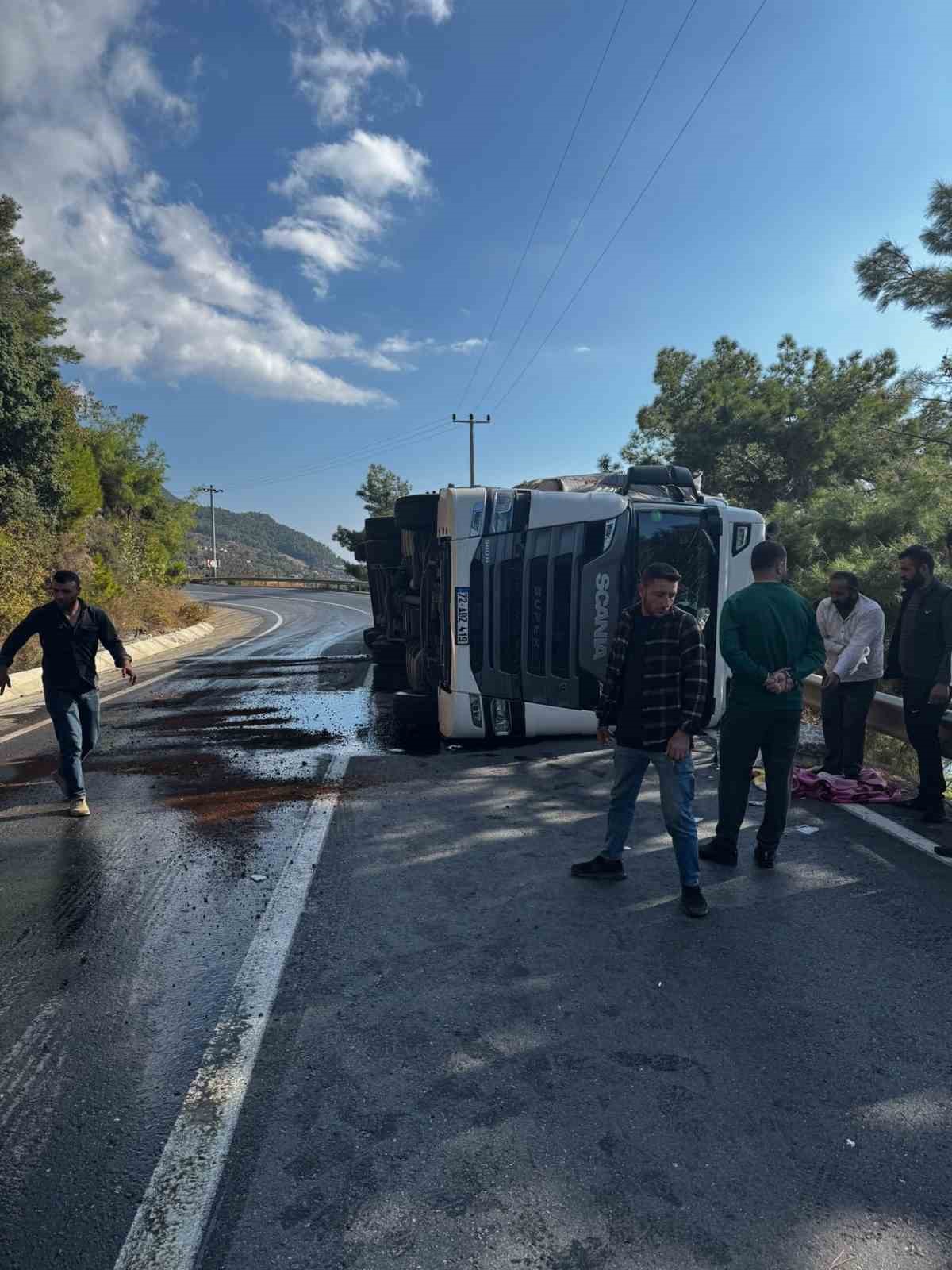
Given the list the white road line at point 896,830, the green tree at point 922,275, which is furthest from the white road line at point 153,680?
the green tree at point 922,275

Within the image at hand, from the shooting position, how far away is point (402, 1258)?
182cm

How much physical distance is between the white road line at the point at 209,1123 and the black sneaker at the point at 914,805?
14.3 feet

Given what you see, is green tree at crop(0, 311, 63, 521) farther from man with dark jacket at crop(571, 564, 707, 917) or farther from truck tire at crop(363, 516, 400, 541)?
man with dark jacket at crop(571, 564, 707, 917)

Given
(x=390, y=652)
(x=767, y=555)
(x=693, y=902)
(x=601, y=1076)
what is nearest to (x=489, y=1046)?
(x=601, y=1076)

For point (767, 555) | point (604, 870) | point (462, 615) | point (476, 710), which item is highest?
point (767, 555)

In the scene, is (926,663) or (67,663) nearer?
(926,663)

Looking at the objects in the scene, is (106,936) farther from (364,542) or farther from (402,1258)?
(364,542)

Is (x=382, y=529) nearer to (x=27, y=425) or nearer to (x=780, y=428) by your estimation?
(x=27, y=425)

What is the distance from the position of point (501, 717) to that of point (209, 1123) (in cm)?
494

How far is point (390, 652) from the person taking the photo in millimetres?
10625

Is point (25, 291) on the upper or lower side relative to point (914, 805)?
upper

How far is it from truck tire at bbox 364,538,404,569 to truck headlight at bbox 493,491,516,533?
3863 millimetres

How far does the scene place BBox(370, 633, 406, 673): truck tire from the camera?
34.8 ft

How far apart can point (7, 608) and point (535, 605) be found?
1136 cm
